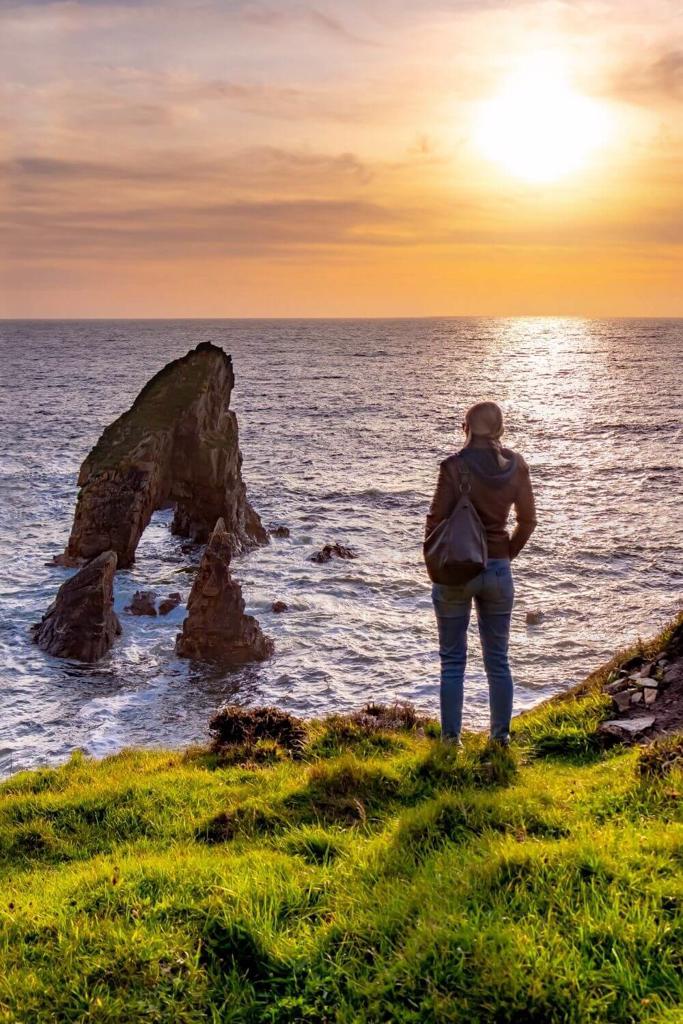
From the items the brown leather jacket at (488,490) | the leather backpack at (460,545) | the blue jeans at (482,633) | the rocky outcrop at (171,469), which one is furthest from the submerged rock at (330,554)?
the leather backpack at (460,545)

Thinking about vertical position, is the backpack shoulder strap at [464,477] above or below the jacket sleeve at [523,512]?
above

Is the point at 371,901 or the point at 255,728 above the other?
the point at 371,901

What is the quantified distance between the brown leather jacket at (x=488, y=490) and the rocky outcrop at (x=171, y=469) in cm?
A: 2290

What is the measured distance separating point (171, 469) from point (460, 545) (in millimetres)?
25964

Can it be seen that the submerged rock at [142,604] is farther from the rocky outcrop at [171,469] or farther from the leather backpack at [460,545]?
the leather backpack at [460,545]

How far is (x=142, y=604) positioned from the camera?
83.5 feet

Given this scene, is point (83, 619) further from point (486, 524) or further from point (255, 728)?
point (486, 524)

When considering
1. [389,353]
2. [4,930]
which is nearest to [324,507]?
[4,930]

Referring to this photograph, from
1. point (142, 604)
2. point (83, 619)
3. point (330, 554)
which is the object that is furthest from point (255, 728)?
point (330, 554)

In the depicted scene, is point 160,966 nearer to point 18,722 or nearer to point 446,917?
point 446,917

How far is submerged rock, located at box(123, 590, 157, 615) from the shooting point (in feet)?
82.9

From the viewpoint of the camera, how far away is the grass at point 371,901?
4781mm

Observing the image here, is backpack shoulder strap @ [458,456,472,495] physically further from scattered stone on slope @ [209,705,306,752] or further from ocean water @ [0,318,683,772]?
ocean water @ [0,318,683,772]

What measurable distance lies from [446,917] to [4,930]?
3333 mm
